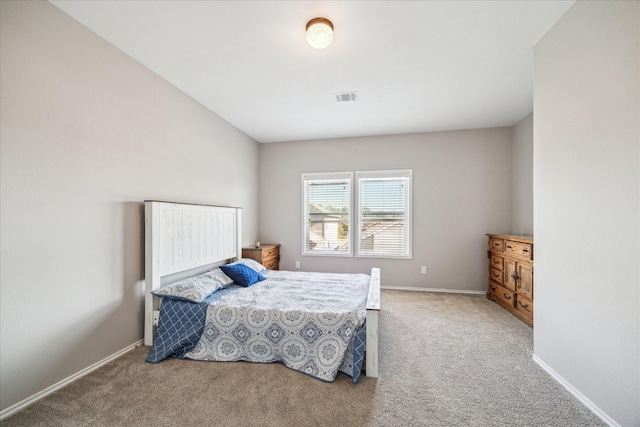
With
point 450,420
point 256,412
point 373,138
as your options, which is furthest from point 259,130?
point 450,420

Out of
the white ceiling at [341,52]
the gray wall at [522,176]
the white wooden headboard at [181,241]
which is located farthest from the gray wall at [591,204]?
the white wooden headboard at [181,241]

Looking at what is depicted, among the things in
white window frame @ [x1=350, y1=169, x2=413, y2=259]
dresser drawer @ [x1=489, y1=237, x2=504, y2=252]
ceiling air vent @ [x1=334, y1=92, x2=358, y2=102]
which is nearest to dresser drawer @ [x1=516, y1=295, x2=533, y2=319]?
dresser drawer @ [x1=489, y1=237, x2=504, y2=252]

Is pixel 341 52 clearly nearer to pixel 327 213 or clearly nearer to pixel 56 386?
pixel 327 213

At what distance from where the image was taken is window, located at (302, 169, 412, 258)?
4.81 m

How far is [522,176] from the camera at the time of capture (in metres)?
4.09

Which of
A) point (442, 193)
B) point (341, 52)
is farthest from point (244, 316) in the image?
point (442, 193)

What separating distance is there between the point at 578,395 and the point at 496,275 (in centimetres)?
234

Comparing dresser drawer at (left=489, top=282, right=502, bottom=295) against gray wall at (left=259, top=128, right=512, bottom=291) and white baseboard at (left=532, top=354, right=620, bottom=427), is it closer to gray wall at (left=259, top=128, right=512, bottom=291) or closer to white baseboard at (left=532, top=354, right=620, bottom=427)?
gray wall at (left=259, top=128, right=512, bottom=291)

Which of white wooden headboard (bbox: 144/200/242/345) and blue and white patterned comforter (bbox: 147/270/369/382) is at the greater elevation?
white wooden headboard (bbox: 144/200/242/345)

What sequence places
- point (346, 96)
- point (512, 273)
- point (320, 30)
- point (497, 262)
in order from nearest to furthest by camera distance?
point (320, 30) < point (346, 96) < point (512, 273) < point (497, 262)

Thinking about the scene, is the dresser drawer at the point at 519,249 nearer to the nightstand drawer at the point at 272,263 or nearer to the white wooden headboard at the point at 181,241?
the nightstand drawer at the point at 272,263

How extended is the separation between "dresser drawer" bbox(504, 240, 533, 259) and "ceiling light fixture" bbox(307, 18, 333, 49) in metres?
3.12

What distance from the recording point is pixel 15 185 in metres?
1.74

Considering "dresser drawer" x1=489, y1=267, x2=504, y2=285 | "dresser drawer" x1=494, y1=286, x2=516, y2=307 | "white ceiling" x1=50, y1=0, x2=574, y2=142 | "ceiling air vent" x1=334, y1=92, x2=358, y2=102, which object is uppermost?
"white ceiling" x1=50, y1=0, x2=574, y2=142
